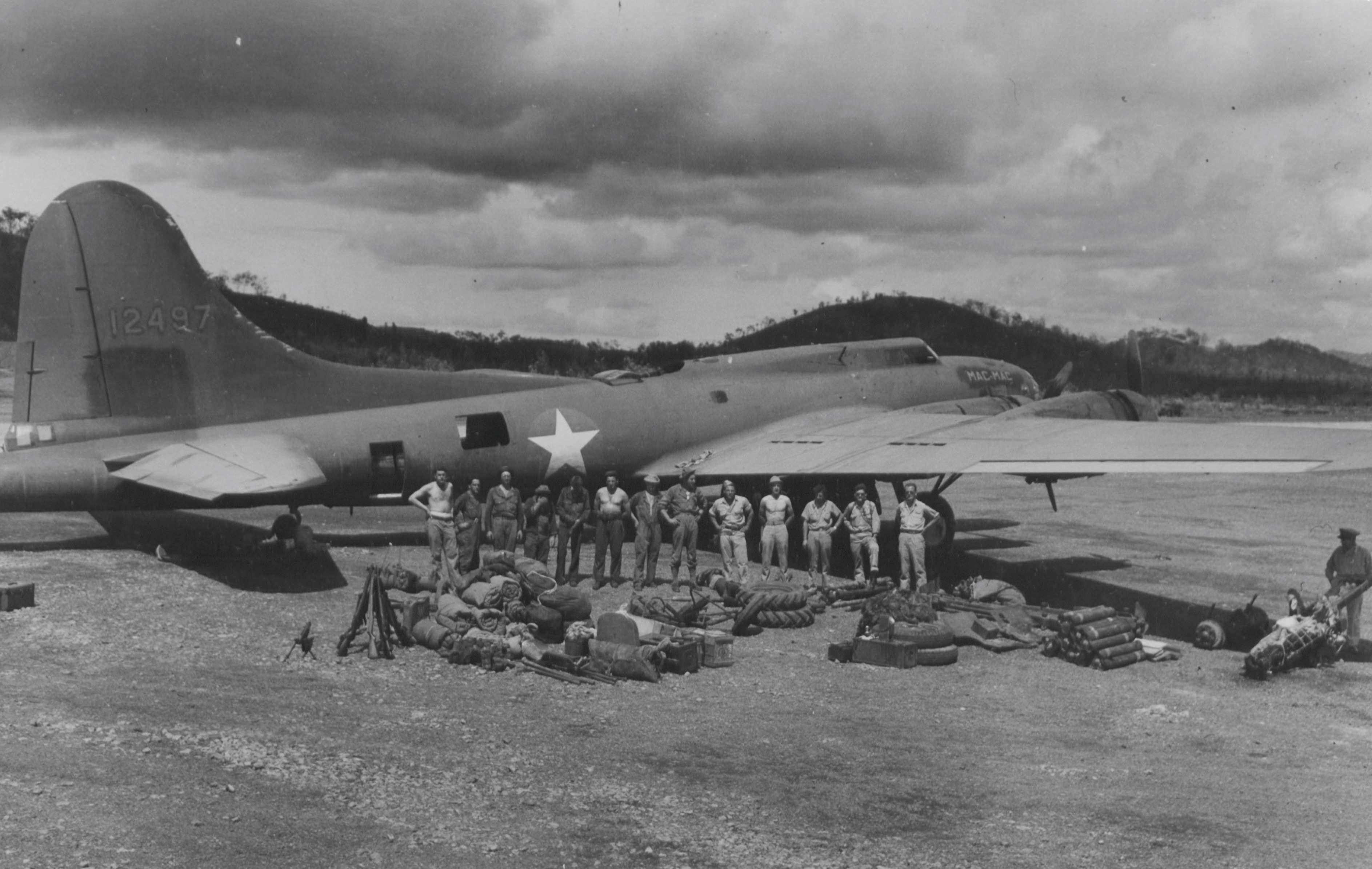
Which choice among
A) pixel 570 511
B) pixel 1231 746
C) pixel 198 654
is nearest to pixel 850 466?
pixel 570 511

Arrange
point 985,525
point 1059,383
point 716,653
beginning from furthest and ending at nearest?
point 1059,383
point 985,525
point 716,653

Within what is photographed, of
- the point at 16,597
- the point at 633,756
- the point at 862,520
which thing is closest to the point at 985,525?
the point at 862,520

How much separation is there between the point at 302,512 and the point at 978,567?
49.1ft

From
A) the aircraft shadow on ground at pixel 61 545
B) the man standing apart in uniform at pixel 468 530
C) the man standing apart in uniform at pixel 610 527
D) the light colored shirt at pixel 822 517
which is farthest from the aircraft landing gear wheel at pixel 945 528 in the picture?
the aircraft shadow on ground at pixel 61 545

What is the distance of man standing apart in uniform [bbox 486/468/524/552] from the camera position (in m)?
16.7

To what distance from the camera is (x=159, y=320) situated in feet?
56.9

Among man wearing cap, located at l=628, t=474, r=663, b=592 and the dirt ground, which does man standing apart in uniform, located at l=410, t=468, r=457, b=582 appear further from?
man wearing cap, located at l=628, t=474, r=663, b=592

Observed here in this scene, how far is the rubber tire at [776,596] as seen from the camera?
47.9 feet

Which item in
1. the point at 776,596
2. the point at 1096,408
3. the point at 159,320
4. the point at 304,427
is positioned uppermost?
the point at 159,320

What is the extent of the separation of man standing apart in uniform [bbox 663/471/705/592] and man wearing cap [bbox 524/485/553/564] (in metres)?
1.85

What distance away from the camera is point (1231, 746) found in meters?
9.94

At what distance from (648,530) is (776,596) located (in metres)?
2.98

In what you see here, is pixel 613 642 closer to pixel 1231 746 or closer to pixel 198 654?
pixel 198 654

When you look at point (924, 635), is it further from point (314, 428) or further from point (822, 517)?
point (314, 428)
